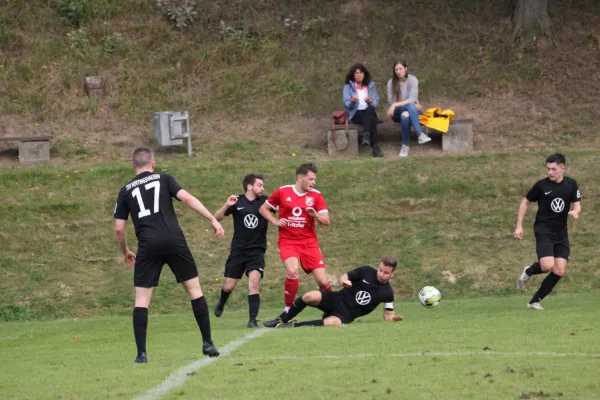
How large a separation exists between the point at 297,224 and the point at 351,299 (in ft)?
3.82

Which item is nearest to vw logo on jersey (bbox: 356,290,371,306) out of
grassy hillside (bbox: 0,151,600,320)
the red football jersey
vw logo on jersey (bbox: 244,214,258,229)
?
the red football jersey

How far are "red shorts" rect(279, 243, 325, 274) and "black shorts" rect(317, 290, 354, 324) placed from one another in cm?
55

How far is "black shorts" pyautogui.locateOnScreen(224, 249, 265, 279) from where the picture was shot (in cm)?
1309

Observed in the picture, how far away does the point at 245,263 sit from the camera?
13.2 metres

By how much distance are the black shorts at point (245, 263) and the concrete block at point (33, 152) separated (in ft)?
31.6

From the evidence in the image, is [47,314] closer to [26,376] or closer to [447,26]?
[26,376]

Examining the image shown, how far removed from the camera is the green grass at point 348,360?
7326mm

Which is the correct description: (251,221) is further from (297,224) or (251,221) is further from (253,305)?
(253,305)

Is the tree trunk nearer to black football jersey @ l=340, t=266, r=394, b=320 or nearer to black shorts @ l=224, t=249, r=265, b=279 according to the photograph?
black shorts @ l=224, t=249, r=265, b=279

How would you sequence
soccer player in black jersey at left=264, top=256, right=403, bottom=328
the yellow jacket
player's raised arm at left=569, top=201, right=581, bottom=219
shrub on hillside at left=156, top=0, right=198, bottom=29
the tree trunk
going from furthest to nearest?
shrub on hillside at left=156, top=0, right=198, bottom=29 < the tree trunk < the yellow jacket < player's raised arm at left=569, top=201, right=581, bottom=219 < soccer player in black jersey at left=264, top=256, right=403, bottom=328

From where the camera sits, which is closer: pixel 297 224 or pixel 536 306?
pixel 297 224

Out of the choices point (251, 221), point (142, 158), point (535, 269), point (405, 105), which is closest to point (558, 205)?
point (535, 269)

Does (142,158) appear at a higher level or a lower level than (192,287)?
higher

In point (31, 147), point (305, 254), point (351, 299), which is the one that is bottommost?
point (351, 299)
